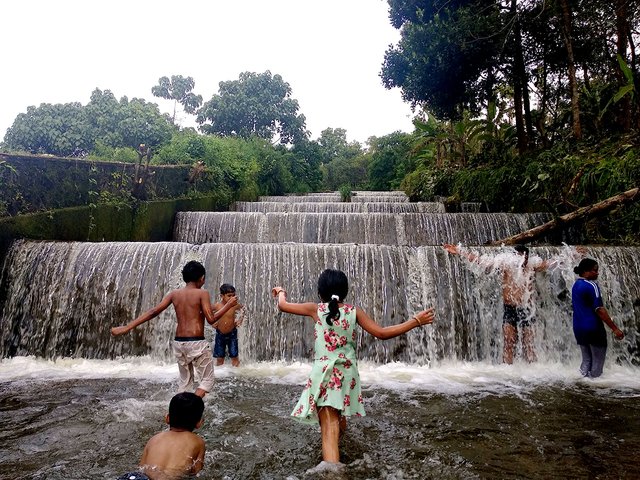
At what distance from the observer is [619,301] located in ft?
23.3

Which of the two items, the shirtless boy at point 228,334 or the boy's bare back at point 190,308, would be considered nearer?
the boy's bare back at point 190,308

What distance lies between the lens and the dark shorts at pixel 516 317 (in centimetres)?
690

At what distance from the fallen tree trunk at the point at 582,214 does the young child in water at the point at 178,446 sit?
6.81m

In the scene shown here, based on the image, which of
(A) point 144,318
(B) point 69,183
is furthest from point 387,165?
(A) point 144,318

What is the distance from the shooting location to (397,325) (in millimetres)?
3275

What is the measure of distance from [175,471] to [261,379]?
10.6ft

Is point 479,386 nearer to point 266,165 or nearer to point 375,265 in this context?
point 375,265

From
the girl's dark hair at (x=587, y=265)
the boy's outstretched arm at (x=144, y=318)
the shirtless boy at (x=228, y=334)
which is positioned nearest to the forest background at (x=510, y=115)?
the girl's dark hair at (x=587, y=265)

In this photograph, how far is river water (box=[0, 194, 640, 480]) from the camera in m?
3.62

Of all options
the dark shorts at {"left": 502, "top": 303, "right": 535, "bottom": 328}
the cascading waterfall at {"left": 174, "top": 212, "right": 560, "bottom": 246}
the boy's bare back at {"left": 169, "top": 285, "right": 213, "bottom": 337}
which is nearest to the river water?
the dark shorts at {"left": 502, "top": 303, "right": 535, "bottom": 328}

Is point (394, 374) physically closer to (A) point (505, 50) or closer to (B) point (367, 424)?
(B) point (367, 424)

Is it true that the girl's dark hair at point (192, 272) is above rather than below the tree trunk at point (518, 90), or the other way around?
below

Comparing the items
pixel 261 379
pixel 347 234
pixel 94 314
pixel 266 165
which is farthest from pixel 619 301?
pixel 266 165

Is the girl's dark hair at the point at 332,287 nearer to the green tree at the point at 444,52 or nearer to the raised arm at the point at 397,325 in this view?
the raised arm at the point at 397,325
